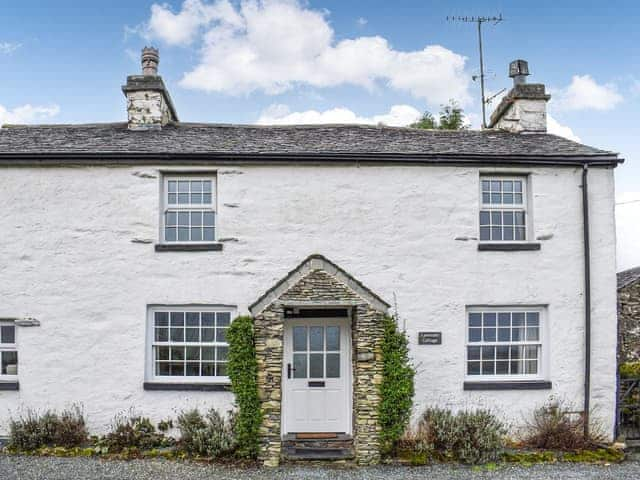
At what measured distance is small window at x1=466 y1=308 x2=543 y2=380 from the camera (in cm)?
964

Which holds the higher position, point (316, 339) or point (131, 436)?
point (316, 339)

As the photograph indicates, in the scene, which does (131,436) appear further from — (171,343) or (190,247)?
(190,247)

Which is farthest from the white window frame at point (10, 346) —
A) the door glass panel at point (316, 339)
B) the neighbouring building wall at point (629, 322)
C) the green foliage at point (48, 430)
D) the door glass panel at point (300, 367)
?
the neighbouring building wall at point (629, 322)

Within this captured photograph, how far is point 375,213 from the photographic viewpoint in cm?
967

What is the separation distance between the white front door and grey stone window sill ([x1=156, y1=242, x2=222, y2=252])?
1.98 metres

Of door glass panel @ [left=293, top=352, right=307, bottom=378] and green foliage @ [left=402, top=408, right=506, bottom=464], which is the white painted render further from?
door glass panel @ [left=293, top=352, right=307, bottom=378]

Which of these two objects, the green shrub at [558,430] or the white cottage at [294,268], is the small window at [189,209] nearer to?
the white cottage at [294,268]

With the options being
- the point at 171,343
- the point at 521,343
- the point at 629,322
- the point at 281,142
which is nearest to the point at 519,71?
the point at 281,142

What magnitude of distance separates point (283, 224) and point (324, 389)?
126 inches

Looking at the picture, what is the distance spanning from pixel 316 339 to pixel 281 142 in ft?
13.2

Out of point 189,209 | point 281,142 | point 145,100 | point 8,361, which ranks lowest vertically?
point 8,361

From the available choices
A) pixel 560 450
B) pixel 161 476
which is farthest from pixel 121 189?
pixel 560 450

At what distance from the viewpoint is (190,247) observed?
945 centimetres

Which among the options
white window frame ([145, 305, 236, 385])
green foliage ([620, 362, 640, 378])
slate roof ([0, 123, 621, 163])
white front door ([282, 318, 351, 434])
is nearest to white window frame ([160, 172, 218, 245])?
slate roof ([0, 123, 621, 163])
